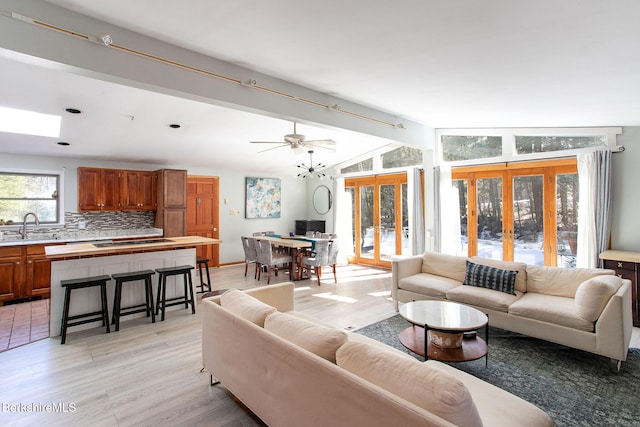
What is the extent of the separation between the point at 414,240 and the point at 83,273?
5.23 m

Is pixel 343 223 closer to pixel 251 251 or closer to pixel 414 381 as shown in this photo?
pixel 251 251

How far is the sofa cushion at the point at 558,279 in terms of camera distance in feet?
11.1

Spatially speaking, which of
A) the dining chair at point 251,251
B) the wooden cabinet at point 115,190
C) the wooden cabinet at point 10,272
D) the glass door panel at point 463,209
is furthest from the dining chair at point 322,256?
the wooden cabinet at point 10,272

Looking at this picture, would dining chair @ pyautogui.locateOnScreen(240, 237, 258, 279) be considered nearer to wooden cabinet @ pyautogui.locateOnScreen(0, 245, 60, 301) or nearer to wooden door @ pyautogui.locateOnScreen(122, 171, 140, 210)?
wooden door @ pyautogui.locateOnScreen(122, 171, 140, 210)

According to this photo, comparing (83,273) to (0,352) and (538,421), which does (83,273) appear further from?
(538,421)

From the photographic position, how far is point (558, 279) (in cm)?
354

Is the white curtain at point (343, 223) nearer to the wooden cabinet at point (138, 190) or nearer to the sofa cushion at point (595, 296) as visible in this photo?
the wooden cabinet at point (138, 190)

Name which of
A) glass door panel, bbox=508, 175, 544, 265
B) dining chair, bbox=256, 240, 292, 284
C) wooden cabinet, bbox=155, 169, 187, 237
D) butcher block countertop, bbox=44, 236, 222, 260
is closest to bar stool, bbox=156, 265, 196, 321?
butcher block countertop, bbox=44, 236, 222, 260

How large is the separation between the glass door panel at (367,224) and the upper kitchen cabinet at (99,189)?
5273 mm

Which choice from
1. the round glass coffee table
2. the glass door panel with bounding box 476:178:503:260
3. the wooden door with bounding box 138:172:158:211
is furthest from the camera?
the wooden door with bounding box 138:172:158:211

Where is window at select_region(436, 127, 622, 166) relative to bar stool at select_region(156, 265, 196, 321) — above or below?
above

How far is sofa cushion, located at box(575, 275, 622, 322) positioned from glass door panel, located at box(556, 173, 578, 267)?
195cm

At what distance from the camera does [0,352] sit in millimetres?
3131

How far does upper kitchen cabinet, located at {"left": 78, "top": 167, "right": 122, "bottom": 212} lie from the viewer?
5781 mm
